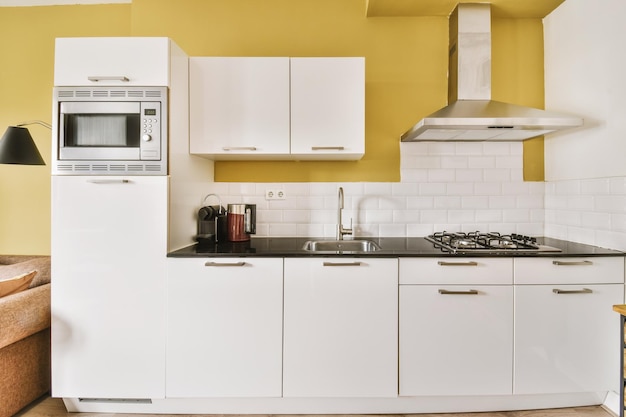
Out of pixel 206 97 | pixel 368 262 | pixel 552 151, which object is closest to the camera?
pixel 368 262

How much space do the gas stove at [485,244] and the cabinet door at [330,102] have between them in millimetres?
809

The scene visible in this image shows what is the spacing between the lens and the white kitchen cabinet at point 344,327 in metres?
2.00

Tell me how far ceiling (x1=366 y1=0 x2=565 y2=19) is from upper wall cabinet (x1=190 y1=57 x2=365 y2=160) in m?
0.64

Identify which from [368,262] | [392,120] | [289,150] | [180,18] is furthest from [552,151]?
[180,18]

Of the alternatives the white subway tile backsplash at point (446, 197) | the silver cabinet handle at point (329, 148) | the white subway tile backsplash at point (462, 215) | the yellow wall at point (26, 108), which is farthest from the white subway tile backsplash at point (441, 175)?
the yellow wall at point (26, 108)

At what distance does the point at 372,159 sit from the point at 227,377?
69.6 inches

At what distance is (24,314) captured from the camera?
6.45 feet

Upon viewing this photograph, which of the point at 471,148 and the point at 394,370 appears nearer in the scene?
the point at 394,370

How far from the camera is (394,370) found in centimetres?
201

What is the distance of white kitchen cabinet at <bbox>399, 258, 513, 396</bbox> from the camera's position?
2.00 metres

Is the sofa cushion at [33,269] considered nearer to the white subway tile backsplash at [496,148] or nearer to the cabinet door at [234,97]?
the cabinet door at [234,97]

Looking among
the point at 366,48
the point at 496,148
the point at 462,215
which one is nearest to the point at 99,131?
the point at 366,48

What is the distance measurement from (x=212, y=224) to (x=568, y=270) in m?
2.26

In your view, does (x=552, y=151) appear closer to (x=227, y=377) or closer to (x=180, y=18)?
(x=227, y=377)
